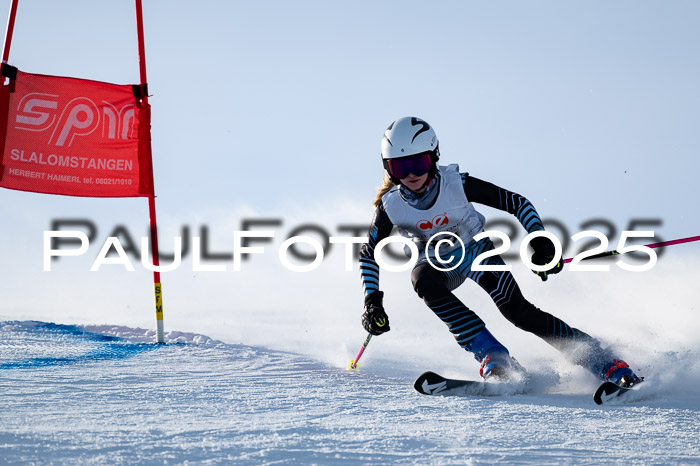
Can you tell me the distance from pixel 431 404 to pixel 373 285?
1.06 metres

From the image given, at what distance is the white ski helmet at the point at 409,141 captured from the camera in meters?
3.60

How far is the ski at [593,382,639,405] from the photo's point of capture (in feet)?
9.90

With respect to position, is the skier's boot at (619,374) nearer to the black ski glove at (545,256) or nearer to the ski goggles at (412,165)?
Result: the black ski glove at (545,256)

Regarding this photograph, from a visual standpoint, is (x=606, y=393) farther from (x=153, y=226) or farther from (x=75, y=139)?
(x=75, y=139)

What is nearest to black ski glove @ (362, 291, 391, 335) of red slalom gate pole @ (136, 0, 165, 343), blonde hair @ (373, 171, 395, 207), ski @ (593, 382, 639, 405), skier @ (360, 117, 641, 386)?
skier @ (360, 117, 641, 386)

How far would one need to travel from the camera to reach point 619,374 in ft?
11.3

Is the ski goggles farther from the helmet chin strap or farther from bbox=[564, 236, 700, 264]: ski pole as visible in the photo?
bbox=[564, 236, 700, 264]: ski pole

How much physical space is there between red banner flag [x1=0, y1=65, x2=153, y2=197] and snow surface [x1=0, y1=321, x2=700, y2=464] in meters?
3.13

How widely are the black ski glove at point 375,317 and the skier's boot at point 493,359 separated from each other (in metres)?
0.50

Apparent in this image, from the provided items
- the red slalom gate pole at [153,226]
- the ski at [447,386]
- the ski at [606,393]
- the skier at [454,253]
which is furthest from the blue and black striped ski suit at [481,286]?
the red slalom gate pole at [153,226]

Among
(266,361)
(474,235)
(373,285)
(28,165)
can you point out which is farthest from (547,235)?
(28,165)

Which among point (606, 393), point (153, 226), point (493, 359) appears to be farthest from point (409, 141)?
point (153, 226)

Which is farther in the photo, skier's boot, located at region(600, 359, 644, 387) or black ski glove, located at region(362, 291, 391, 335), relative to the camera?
black ski glove, located at region(362, 291, 391, 335)

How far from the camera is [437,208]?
12.3 ft
